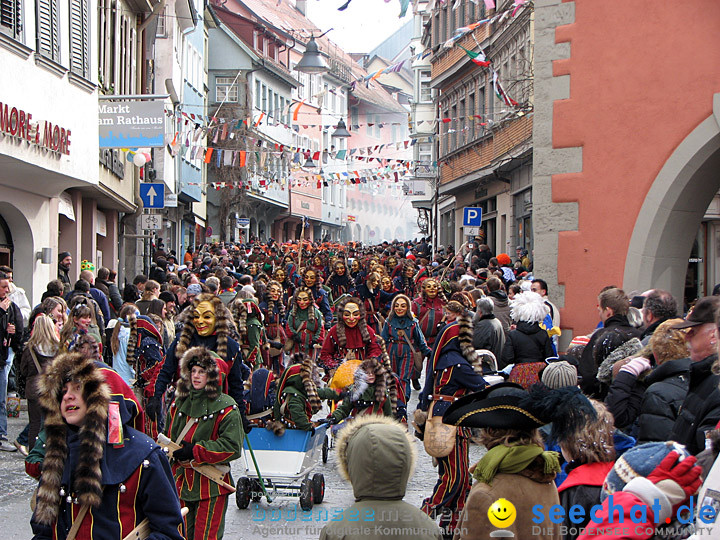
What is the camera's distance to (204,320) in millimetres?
8477

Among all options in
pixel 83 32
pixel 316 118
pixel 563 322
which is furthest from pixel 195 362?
pixel 316 118

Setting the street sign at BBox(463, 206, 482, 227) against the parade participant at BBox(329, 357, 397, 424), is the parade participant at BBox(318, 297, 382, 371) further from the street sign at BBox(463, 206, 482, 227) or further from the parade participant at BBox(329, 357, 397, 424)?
the street sign at BBox(463, 206, 482, 227)

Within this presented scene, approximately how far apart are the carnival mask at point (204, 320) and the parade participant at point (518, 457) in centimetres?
434

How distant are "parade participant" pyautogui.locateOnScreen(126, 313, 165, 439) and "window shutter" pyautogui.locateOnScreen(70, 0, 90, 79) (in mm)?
7557

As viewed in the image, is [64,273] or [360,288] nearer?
[64,273]

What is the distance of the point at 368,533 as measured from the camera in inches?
139

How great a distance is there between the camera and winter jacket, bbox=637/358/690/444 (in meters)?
5.25

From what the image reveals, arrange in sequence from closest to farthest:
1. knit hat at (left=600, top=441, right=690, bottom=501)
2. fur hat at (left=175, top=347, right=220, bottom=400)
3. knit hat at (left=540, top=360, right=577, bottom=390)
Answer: knit hat at (left=600, top=441, right=690, bottom=501), fur hat at (left=175, top=347, right=220, bottom=400), knit hat at (left=540, top=360, right=577, bottom=390)

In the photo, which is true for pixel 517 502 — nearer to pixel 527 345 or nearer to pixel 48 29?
pixel 527 345

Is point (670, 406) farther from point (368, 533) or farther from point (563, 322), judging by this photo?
point (563, 322)

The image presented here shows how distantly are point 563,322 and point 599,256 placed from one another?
83 cm

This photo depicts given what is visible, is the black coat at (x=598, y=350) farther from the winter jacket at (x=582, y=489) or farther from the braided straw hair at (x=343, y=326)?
the braided straw hair at (x=343, y=326)

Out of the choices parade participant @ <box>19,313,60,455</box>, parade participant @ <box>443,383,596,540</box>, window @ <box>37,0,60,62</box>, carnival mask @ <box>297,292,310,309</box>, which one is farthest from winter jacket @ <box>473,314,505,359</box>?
window @ <box>37,0,60,62</box>

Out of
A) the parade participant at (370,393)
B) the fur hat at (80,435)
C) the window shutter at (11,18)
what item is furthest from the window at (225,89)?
the fur hat at (80,435)
